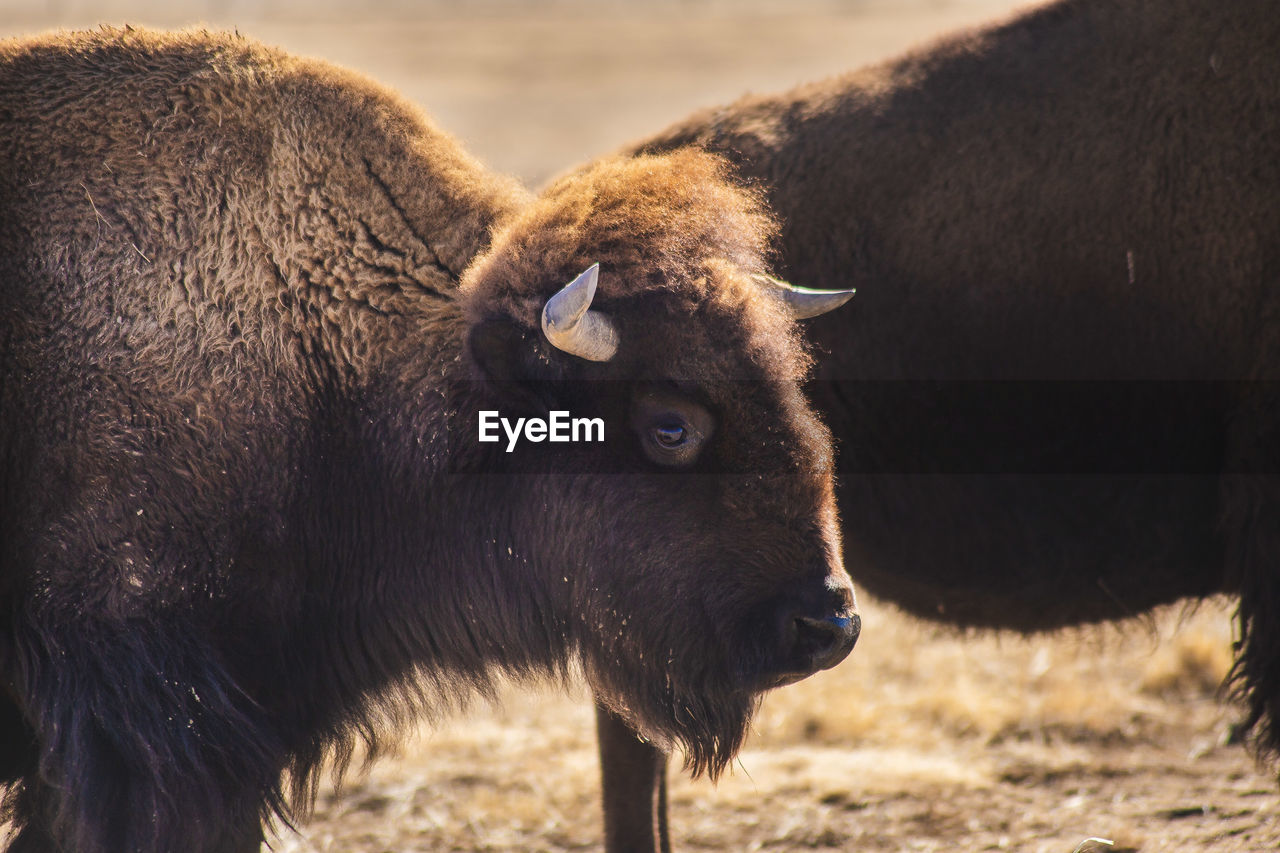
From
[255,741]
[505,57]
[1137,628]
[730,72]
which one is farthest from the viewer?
Answer: [505,57]

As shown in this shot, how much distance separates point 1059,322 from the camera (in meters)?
3.78

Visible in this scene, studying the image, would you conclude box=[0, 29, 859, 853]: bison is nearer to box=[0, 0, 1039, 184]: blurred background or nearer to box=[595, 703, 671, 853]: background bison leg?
box=[595, 703, 671, 853]: background bison leg

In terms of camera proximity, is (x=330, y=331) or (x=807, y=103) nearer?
(x=330, y=331)

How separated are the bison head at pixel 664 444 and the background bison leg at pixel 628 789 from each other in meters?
0.77

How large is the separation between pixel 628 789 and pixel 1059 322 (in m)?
2.00

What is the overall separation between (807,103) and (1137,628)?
6.79 feet

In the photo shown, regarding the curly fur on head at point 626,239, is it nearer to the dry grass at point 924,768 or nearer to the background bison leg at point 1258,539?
the dry grass at point 924,768

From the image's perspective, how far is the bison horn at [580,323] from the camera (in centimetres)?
289

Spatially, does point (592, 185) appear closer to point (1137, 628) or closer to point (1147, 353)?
point (1147, 353)

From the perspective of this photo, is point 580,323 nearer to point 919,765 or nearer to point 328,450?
point 328,450

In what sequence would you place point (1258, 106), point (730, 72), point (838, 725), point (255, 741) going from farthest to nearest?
point (730, 72) → point (838, 725) → point (1258, 106) → point (255, 741)

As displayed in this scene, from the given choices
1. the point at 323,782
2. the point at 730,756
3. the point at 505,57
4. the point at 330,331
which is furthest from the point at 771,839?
the point at 505,57

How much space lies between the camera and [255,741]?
10.2ft

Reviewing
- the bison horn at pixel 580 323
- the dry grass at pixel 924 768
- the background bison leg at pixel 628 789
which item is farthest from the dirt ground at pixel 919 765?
the bison horn at pixel 580 323
